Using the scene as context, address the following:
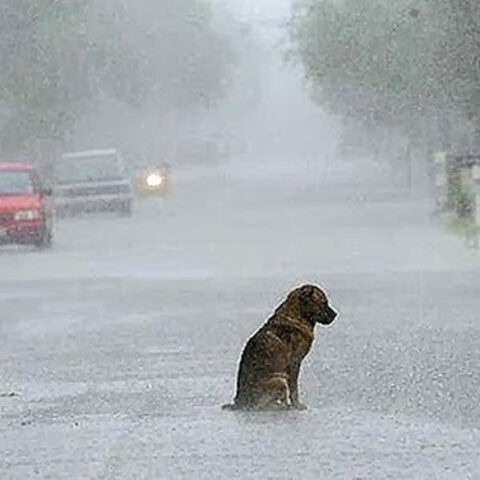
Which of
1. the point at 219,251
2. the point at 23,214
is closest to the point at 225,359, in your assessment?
the point at 219,251

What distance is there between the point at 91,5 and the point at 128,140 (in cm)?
1295

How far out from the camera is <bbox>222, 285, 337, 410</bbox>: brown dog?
38.3 ft

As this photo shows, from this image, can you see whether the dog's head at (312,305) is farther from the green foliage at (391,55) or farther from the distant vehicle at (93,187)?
the distant vehicle at (93,187)

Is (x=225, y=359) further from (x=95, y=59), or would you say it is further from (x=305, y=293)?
(x=95, y=59)

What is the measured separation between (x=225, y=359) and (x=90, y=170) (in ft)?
111

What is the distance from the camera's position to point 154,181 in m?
60.3

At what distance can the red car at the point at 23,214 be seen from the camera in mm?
34969

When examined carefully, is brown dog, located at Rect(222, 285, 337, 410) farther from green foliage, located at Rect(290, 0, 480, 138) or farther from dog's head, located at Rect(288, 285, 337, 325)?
green foliage, located at Rect(290, 0, 480, 138)

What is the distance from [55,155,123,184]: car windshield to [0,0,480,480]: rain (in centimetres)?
8

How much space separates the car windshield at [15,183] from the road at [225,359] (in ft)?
3.81

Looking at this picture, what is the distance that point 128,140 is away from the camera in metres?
77.1

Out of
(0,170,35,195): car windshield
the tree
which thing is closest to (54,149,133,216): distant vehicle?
the tree


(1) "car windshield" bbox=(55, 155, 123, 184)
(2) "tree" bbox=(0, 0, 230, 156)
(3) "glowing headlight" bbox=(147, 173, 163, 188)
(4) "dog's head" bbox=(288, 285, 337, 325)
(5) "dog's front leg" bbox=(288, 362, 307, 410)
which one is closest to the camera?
(5) "dog's front leg" bbox=(288, 362, 307, 410)

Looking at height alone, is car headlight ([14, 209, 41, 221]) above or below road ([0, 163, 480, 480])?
above
